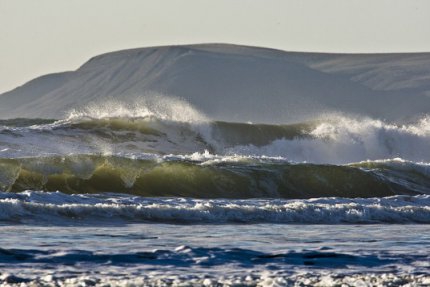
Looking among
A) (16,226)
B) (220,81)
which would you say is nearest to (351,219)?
(16,226)

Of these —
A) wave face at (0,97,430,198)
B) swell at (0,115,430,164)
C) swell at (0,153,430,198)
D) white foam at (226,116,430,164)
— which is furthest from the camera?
white foam at (226,116,430,164)

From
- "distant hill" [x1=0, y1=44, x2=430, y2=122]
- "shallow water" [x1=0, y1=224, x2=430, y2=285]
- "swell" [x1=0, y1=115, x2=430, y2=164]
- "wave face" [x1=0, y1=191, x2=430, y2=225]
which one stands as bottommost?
"shallow water" [x1=0, y1=224, x2=430, y2=285]

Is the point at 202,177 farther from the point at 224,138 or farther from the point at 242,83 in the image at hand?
the point at 242,83

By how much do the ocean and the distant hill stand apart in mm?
73233

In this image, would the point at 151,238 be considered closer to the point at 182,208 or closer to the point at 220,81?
the point at 182,208

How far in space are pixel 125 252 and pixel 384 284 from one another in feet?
10.2

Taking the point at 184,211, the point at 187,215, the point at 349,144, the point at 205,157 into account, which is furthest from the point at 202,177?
the point at 349,144

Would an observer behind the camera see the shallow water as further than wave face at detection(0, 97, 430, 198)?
No

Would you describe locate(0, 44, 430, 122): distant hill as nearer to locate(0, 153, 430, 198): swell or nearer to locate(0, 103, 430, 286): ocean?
locate(0, 103, 430, 286): ocean

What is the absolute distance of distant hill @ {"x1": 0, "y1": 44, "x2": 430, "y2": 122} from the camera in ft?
371

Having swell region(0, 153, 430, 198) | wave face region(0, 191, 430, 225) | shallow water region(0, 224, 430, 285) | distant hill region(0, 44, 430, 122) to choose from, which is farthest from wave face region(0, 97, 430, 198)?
distant hill region(0, 44, 430, 122)

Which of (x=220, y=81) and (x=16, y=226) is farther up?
(x=220, y=81)

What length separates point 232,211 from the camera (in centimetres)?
1939

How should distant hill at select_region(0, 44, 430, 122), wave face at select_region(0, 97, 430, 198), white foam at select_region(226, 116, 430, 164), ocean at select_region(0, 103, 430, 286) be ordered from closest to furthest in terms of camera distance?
ocean at select_region(0, 103, 430, 286)
wave face at select_region(0, 97, 430, 198)
white foam at select_region(226, 116, 430, 164)
distant hill at select_region(0, 44, 430, 122)
